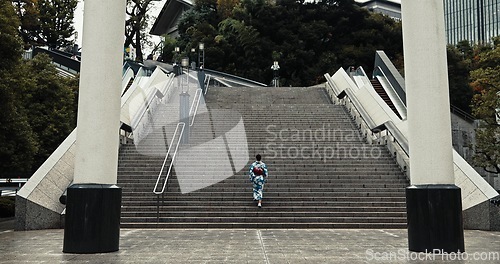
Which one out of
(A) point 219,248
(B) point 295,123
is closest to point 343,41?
(B) point 295,123

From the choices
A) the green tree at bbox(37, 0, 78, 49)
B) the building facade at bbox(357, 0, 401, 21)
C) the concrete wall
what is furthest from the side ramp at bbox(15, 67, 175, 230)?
the building facade at bbox(357, 0, 401, 21)

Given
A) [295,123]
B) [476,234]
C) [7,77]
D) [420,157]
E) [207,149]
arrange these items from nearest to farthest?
1. [420,157]
2. [476,234]
3. [7,77]
4. [207,149]
5. [295,123]

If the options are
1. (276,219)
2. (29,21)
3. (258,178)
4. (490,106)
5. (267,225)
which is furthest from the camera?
(29,21)

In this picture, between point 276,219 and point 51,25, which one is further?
point 51,25

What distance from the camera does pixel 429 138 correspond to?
6266mm

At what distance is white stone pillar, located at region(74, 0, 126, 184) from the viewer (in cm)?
628

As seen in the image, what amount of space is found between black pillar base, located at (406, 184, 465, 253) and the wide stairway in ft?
12.9

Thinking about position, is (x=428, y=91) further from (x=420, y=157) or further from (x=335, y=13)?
(x=335, y=13)

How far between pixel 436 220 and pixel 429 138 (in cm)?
105

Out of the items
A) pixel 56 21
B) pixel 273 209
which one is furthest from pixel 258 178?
pixel 56 21

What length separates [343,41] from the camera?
1778 inches

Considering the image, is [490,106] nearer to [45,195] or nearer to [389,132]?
[389,132]

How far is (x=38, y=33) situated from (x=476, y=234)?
4628 centimetres

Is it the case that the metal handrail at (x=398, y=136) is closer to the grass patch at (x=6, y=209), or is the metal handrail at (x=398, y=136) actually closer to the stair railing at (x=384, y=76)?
the stair railing at (x=384, y=76)
